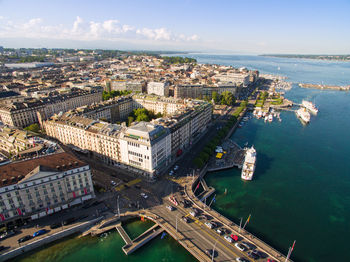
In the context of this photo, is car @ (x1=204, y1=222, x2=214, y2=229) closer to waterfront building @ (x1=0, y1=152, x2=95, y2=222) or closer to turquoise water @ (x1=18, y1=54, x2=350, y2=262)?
turquoise water @ (x1=18, y1=54, x2=350, y2=262)

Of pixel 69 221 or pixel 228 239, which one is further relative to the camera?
pixel 69 221

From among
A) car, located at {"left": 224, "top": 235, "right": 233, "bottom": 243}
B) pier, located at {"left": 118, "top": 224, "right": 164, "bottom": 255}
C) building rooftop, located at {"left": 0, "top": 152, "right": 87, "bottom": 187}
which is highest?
building rooftop, located at {"left": 0, "top": 152, "right": 87, "bottom": 187}

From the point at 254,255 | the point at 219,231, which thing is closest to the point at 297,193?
the point at 254,255

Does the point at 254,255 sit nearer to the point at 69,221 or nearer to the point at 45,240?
the point at 69,221

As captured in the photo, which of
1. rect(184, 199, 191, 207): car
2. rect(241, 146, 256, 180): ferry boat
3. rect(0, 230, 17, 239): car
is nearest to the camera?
rect(0, 230, 17, 239): car

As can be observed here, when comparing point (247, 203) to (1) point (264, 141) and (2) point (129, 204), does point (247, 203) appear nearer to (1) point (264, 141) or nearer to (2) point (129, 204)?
(2) point (129, 204)

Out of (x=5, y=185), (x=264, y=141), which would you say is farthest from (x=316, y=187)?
(x=5, y=185)

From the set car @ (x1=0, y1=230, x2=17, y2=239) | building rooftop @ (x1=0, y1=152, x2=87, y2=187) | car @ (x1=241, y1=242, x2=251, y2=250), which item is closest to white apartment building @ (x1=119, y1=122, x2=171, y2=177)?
building rooftop @ (x1=0, y1=152, x2=87, y2=187)
